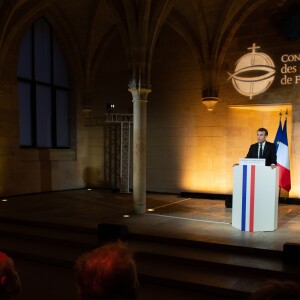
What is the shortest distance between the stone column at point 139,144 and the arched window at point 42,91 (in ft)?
14.2

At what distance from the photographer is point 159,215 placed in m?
7.20

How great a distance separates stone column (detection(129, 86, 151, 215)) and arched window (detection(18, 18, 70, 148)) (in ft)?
14.2

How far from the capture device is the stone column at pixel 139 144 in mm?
7215

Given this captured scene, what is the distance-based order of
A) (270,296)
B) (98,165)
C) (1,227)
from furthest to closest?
(98,165) < (1,227) < (270,296)

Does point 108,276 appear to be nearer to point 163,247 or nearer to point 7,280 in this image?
point 7,280

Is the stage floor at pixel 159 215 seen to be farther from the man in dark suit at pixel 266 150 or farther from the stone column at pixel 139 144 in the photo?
the man in dark suit at pixel 266 150

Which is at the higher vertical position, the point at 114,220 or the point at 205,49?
the point at 205,49

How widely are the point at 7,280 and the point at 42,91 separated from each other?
387 inches

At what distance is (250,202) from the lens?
5664 millimetres

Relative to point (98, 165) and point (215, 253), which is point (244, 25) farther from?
point (215, 253)

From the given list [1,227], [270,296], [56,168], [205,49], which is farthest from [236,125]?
[270,296]

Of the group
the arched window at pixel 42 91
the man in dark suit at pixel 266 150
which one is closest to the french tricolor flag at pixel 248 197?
the man in dark suit at pixel 266 150

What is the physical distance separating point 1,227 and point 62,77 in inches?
237

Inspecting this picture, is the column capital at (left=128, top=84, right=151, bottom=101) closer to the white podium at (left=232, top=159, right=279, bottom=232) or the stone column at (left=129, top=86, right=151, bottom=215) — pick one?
the stone column at (left=129, top=86, right=151, bottom=215)
